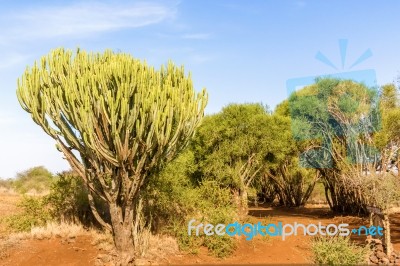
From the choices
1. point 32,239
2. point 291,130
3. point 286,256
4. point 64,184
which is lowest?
point 286,256

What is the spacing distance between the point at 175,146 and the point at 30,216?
19.6ft

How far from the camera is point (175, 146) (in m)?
11.1

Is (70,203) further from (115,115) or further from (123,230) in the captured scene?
(115,115)

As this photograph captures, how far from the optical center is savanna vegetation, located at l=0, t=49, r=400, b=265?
9.96 meters

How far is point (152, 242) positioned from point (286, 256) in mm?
3869

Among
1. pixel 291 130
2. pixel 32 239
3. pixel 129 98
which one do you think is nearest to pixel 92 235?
pixel 32 239

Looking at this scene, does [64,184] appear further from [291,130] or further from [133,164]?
[291,130]

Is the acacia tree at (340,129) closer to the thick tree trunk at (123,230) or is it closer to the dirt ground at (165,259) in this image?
the dirt ground at (165,259)

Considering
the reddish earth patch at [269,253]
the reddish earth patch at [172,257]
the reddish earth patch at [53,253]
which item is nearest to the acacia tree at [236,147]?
the reddish earth patch at [269,253]

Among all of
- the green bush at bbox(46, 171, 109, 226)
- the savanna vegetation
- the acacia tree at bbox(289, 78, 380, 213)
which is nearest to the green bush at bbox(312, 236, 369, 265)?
the savanna vegetation

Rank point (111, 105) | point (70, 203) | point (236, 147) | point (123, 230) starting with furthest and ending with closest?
point (236, 147)
point (70, 203)
point (123, 230)
point (111, 105)

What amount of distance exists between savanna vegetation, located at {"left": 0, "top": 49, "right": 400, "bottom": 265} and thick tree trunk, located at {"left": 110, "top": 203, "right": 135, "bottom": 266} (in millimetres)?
30

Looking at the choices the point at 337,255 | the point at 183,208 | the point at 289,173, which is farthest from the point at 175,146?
the point at 289,173

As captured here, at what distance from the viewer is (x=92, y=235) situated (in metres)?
12.1
